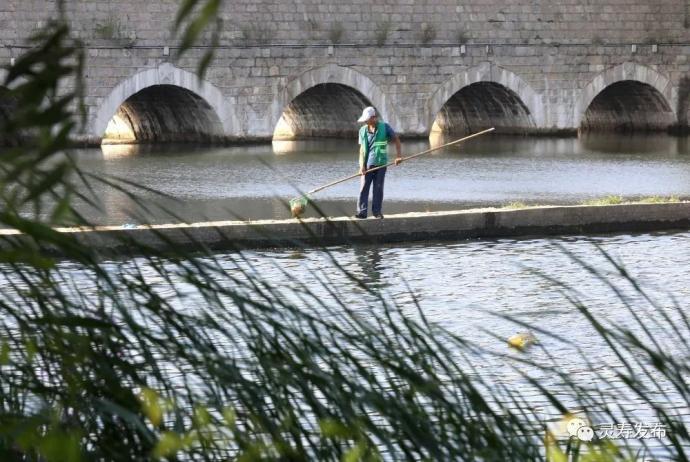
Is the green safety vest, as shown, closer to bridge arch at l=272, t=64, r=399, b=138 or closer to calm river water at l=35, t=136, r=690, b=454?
calm river water at l=35, t=136, r=690, b=454

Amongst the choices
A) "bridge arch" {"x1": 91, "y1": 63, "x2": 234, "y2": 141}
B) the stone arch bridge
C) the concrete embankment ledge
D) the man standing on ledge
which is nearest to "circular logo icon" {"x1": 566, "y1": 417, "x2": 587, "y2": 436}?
the concrete embankment ledge

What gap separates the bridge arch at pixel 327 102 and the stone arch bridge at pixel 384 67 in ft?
0.09

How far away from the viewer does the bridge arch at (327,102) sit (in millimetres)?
25156

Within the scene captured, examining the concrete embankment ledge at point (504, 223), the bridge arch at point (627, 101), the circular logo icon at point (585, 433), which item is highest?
the circular logo icon at point (585, 433)

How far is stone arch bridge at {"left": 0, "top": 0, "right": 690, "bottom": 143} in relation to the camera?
23484mm

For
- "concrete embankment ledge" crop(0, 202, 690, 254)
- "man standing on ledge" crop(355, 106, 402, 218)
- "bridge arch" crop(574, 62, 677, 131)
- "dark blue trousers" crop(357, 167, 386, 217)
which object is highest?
"man standing on ledge" crop(355, 106, 402, 218)

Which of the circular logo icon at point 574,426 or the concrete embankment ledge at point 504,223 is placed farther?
the concrete embankment ledge at point 504,223

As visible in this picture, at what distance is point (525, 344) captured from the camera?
22.9ft

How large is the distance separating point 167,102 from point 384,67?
3.65m

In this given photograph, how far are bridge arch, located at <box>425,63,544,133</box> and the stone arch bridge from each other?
0.02 m

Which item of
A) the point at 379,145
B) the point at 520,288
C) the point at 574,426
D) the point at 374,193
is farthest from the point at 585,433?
the point at 379,145

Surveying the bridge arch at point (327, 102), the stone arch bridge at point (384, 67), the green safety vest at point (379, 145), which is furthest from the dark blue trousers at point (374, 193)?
the bridge arch at point (327, 102)

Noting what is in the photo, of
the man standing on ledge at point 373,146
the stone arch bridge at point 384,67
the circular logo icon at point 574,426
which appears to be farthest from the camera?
the stone arch bridge at point 384,67

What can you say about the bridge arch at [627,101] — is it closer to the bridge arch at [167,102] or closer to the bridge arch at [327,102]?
the bridge arch at [327,102]
